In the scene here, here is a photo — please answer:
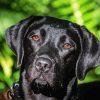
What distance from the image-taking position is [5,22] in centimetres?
934

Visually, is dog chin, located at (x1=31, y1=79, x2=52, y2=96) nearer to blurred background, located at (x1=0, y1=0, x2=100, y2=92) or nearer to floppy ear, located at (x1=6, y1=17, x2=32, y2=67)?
floppy ear, located at (x1=6, y1=17, x2=32, y2=67)

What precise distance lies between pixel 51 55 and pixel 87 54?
64 centimetres

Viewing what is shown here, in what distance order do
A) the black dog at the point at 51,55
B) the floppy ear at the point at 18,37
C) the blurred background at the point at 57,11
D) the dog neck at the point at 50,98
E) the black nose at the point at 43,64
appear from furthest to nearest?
the blurred background at the point at 57,11 → the dog neck at the point at 50,98 → the floppy ear at the point at 18,37 → the black dog at the point at 51,55 → the black nose at the point at 43,64

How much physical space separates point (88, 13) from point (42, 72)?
3.19 m

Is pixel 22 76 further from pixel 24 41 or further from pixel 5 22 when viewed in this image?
pixel 5 22

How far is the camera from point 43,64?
23.9 feet

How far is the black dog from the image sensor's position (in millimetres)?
7495

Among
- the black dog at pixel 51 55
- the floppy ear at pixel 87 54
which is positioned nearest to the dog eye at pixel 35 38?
the black dog at pixel 51 55

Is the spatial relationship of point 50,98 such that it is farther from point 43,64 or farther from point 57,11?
point 57,11

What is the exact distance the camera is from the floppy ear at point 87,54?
25.8 ft

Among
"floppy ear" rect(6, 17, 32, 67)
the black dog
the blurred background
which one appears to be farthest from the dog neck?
the blurred background

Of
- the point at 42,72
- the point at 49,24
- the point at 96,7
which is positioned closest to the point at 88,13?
the point at 96,7

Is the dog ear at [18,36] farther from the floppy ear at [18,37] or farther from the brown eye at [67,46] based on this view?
the brown eye at [67,46]

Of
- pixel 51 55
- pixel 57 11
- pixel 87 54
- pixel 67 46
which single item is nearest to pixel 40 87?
pixel 51 55
